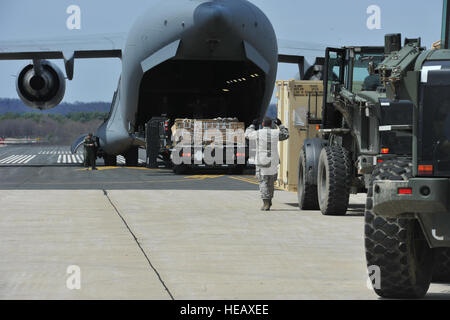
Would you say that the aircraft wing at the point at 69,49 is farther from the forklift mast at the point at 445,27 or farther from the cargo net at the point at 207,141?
the forklift mast at the point at 445,27

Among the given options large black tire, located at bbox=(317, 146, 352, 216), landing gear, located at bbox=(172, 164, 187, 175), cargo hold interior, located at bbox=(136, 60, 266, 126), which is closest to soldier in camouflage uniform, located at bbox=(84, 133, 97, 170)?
cargo hold interior, located at bbox=(136, 60, 266, 126)

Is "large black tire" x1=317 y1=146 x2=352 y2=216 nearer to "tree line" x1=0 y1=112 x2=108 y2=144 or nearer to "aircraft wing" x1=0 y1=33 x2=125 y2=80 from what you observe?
"aircraft wing" x1=0 y1=33 x2=125 y2=80

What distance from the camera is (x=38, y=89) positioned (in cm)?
3434

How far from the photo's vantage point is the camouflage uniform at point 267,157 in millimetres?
14477

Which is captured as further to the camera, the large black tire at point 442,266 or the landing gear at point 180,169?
the landing gear at point 180,169

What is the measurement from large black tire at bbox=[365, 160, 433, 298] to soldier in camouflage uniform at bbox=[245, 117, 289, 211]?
7.87 meters

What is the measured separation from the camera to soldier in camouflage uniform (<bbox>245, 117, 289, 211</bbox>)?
47.5 ft

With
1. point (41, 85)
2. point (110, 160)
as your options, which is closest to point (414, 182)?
point (41, 85)

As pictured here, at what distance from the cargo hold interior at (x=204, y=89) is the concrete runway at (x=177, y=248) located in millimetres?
11567

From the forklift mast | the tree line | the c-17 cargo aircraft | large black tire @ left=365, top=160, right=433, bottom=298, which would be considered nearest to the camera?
the forklift mast

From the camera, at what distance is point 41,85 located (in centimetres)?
3434

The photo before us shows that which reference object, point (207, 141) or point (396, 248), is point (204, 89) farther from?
point (396, 248)

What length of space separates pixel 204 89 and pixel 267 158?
1558cm

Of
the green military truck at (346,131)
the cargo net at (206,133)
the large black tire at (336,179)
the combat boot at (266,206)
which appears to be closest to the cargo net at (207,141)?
the cargo net at (206,133)
